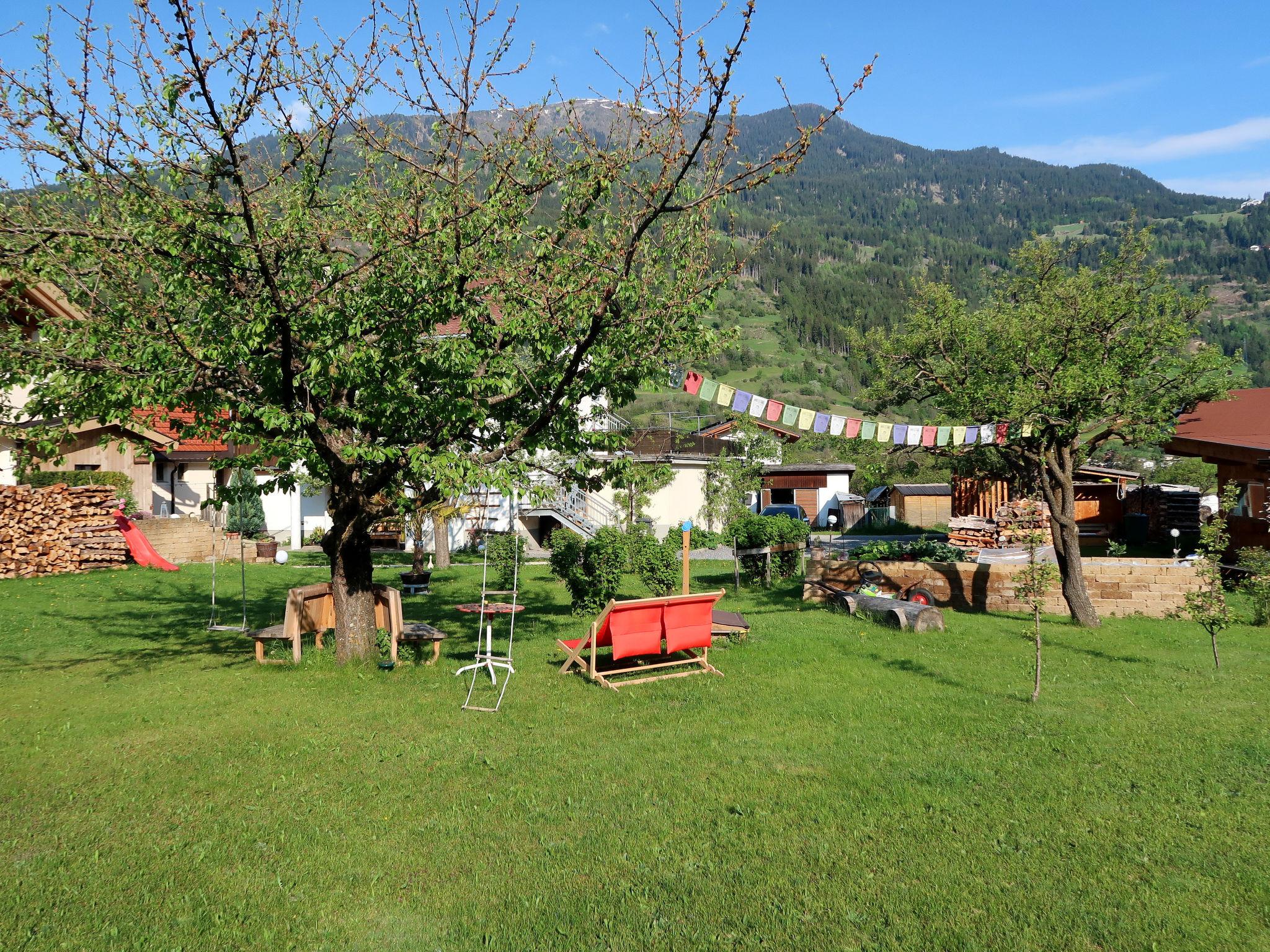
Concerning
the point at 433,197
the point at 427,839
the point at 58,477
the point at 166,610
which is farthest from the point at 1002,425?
the point at 58,477

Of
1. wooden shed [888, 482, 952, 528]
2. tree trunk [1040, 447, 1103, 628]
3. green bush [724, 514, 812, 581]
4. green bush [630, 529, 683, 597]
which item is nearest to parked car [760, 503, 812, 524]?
wooden shed [888, 482, 952, 528]

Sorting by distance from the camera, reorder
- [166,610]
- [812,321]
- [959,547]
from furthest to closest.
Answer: [812,321]
[959,547]
[166,610]

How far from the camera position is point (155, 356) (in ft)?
27.2

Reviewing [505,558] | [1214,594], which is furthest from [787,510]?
[1214,594]

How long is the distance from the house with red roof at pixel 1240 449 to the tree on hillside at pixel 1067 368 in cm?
225

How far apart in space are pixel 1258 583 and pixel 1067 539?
3.58 m

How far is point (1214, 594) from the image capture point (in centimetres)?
1025

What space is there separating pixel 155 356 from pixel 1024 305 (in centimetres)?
1551

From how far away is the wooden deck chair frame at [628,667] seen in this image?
939cm

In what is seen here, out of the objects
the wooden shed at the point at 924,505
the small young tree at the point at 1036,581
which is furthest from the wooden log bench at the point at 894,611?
the wooden shed at the point at 924,505

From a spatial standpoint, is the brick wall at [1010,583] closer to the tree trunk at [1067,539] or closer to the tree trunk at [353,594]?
the tree trunk at [1067,539]

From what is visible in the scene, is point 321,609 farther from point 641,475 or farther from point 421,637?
point 641,475

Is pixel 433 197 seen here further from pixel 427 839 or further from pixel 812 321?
pixel 812 321

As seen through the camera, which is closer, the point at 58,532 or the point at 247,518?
the point at 58,532
